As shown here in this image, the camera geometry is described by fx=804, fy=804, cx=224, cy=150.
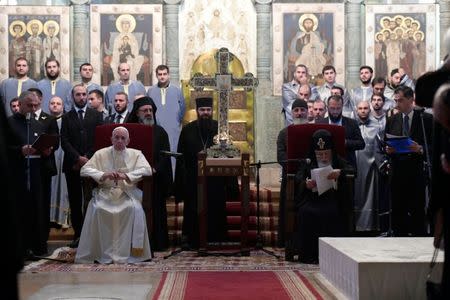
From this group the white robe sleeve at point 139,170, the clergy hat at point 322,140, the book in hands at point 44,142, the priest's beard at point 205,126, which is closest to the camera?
the book in hands at point 44,142

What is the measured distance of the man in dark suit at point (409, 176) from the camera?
28.7ft

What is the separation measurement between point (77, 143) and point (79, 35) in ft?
14.7

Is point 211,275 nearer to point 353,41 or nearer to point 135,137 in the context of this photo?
point 135,137

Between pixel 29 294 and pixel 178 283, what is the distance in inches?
48.0

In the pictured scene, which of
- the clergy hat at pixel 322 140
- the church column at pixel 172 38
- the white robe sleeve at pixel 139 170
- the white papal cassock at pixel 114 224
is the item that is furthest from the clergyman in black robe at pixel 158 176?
the church column at pixel 172 38

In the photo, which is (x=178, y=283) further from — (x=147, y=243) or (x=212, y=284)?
→ (x=147, y=243)

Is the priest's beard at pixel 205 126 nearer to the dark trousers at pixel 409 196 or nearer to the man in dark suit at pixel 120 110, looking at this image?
the man in dark suit at pixel 120 110

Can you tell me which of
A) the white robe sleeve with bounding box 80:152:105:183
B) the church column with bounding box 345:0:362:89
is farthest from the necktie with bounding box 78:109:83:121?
the church column with bounding box 345:0:362:89

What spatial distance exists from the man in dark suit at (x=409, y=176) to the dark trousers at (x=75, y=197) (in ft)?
11.8

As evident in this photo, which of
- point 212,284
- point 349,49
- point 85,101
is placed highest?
point 349,49

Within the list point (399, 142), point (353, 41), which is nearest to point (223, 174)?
point (399, 142)

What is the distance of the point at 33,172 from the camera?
28.6 feet

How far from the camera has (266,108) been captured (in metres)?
13.8

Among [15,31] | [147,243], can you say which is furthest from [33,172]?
[15,31]
